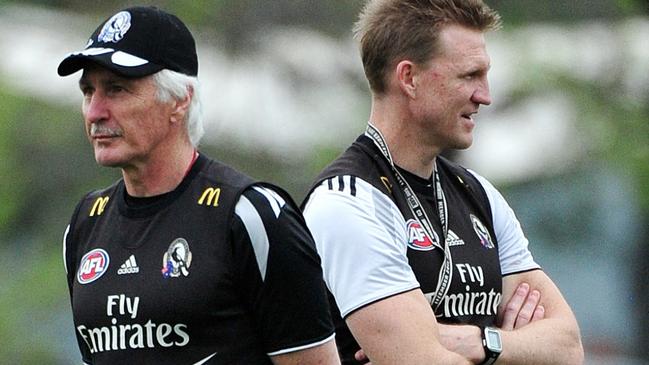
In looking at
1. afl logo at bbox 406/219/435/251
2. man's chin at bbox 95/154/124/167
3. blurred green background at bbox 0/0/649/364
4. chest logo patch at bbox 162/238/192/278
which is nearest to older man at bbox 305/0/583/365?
afl logo at bbox 406/219/435/251

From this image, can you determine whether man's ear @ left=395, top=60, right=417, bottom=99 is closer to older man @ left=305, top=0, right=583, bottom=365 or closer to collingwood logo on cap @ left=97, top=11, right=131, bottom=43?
older man @ left=305, top=0, right=583, bottom=365

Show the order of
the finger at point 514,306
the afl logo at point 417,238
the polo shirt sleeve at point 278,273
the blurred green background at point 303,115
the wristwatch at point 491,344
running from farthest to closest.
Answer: the blurred green background at point 303,115 < the finger at point 514,306 < the afl logo at point 417,238 < the wristwatch at point 491,344 < the polo shirt sleeve at point 278,273

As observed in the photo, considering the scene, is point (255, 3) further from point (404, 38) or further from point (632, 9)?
point (404, 38)

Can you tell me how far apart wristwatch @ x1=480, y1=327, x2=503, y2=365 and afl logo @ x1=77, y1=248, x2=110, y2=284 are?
1272mm

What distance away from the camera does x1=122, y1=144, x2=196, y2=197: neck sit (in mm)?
5406

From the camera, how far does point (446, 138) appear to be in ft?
19.7

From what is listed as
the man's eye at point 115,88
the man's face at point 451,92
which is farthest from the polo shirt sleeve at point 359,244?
the man's eye at point 115,88

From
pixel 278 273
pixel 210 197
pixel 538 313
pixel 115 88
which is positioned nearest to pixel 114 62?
pixel 115 88

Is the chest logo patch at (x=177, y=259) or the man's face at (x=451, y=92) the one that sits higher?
the man's face at (x=451, y=92)

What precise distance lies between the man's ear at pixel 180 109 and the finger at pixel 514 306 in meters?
1.38

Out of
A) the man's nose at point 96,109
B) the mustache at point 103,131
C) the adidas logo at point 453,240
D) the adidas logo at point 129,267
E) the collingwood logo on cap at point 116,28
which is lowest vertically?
the adidas logo at point 129,267

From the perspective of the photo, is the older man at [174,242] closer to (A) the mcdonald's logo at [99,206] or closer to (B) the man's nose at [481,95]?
(A) the mcdonald's logo at [99,206]

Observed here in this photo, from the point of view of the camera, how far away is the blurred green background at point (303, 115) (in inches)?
500

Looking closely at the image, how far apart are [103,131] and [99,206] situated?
0.34 meters
